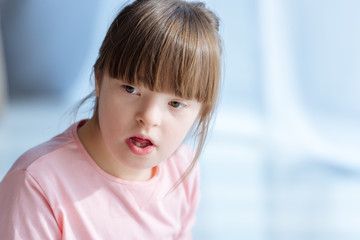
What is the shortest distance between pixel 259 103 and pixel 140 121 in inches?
50.5

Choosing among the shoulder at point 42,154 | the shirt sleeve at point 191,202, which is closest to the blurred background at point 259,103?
the shirt sleeve at point 191,202

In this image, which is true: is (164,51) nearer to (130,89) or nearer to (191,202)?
(130,89)

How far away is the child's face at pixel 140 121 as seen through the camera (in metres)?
0.74

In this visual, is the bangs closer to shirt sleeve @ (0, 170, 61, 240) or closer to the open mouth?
the open mouth

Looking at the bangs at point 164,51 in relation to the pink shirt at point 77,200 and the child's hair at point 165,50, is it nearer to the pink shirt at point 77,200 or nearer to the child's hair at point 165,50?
the child's hair at point 165,50

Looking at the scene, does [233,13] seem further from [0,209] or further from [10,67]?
[0,209]

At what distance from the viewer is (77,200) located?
787 mm

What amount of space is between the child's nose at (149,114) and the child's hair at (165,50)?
24 millimetres

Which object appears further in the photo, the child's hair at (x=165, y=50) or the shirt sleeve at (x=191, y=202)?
the shirt sleeve at (x=191, y=202)

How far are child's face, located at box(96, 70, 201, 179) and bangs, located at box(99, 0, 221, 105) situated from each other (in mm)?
17

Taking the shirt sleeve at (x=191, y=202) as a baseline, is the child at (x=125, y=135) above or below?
above

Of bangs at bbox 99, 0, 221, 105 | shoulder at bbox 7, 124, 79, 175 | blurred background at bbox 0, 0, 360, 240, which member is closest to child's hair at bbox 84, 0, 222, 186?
bangs at bbox 99, 0, 221, 105

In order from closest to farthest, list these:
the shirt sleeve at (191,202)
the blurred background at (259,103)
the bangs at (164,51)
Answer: the bangs at (164,51) → the shirt sleeve at (191,202) → the blurred background at (259,103)

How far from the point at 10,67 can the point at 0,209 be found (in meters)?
1.51
